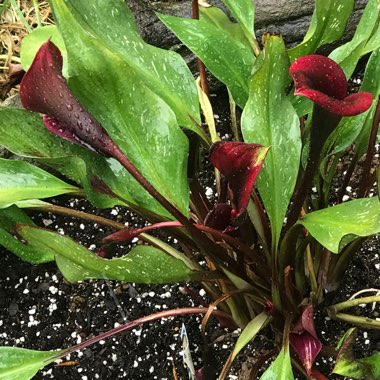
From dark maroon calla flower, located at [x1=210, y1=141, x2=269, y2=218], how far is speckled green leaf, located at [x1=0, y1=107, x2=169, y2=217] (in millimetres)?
150

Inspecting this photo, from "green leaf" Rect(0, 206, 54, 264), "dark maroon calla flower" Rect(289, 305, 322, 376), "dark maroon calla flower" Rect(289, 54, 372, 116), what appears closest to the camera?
"dark maroon calla flower" Rect(289, 54, 372, 116)

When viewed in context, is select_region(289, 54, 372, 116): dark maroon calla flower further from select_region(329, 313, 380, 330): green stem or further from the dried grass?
the dried grass

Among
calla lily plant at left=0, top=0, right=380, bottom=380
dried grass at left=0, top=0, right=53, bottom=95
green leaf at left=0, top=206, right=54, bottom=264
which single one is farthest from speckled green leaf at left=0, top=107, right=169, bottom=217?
dried grass at left=0, top=0, right=53, bottom=95

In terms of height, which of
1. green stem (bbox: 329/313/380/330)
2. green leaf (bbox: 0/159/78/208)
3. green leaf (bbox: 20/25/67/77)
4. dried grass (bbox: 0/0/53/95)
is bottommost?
green stem (bbox: 329/313/380/330)

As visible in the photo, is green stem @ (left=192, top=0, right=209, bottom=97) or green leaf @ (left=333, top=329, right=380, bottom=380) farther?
green stem @ (left=192, top=0, right=209, bottom=97)

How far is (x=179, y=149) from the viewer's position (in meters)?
0.70

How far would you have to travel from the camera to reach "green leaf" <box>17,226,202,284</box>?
605mm

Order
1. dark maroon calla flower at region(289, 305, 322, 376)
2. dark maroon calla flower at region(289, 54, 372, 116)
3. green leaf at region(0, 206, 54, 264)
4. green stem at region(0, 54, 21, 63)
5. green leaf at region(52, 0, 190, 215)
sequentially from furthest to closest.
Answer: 1. green stem at region(0, 54, 21, 63)
2. green leaf at region(0, 206, 54, 264)
3. dark maroon calla flower at region(289, 305, 322, 376)
4. green leaf at region(52, 0, 190, 215)
5. dark maroon calla flower at region(289, 54, 372, 116)

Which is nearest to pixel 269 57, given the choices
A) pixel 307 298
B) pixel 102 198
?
pixel 102 198

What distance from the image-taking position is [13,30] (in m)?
1.44

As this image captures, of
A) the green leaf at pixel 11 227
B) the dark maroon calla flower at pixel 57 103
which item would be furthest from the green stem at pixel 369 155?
the green leaf at pixel 11 227

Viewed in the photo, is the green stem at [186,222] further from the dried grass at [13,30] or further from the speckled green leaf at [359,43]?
the dried grass at [13,30]

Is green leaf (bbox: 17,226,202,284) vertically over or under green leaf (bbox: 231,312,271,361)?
over

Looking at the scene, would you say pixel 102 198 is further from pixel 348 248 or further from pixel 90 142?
pixel 348 248
